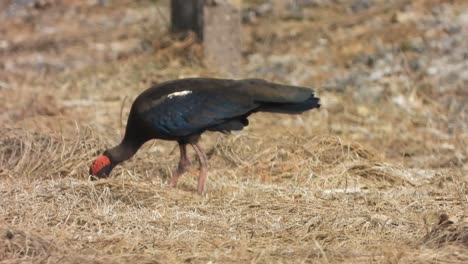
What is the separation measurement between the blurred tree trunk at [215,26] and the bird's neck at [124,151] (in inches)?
149

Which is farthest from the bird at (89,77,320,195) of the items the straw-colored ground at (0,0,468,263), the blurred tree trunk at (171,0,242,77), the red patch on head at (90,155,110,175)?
the blurred tree trunk at (171,0,242,77)

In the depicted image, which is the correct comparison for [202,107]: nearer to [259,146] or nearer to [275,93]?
[275,93]

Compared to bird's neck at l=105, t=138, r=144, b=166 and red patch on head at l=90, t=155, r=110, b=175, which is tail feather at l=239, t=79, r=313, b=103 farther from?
red patch on head at l=90, t=155, r=110, b=175

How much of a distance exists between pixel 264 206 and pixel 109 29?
7.77 metres

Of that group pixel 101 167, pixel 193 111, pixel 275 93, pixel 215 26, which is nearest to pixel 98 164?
pixel 101 167

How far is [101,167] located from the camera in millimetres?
7445

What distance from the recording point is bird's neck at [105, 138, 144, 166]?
7.59 m

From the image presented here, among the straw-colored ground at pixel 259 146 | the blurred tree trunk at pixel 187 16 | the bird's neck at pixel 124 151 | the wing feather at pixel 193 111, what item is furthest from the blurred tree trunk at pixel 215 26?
the wing feather at pixel 193 111

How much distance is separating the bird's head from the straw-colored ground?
13cm

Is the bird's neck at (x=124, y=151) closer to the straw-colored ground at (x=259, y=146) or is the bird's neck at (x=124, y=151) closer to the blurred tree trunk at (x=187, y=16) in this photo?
the straw-colored ground at (x=259, y=146)

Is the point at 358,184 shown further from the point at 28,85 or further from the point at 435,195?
the point at 28,85

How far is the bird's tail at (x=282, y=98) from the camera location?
7.31 metres

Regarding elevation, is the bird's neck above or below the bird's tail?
below

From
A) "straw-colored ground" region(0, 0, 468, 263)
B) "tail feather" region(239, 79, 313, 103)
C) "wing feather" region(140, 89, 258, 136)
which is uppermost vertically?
"tail feather" region(239, 79, 313, 103)
